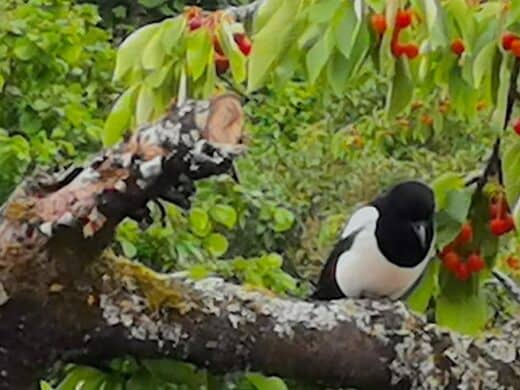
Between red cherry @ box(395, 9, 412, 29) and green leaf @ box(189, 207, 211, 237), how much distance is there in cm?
72

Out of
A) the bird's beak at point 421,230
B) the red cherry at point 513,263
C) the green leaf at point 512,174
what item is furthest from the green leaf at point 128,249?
the red cherry at point 513,263

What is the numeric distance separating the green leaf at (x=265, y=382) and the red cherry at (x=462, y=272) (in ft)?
1.75

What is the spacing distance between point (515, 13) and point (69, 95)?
1.52m

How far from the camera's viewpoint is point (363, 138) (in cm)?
417

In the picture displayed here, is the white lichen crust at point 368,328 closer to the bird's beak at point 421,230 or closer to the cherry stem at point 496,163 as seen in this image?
the cherry stem at point 496,163

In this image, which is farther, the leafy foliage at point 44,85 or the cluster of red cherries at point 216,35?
the leafy foliage at point 44,85

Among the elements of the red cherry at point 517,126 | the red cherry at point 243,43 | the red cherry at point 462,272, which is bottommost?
the red cherry at point 462,272

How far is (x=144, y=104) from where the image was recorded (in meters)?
1.84

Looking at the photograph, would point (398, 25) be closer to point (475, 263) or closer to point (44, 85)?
point (475, 263)

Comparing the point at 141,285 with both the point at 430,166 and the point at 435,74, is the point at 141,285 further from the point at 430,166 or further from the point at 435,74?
the point at 430,166

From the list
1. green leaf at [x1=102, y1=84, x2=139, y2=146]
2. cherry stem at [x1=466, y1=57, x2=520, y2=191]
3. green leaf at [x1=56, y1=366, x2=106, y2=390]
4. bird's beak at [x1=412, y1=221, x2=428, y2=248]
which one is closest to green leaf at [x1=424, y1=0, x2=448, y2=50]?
cherry stem at [x1=466, y1=57, x2=520, y2=191]

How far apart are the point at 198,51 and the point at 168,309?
0.51 metres

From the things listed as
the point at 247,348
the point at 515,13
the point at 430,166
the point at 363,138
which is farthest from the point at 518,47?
the point at 430,166

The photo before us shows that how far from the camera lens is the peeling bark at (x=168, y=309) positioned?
127cm
